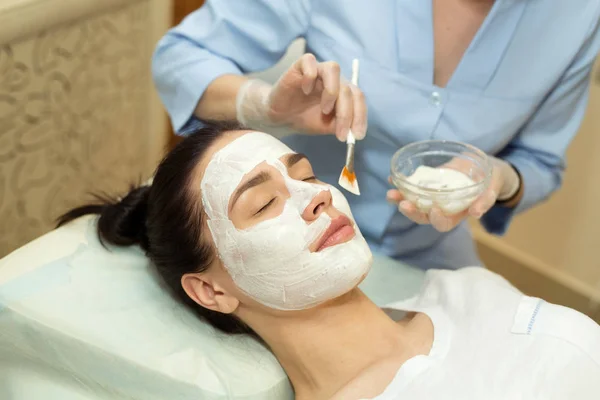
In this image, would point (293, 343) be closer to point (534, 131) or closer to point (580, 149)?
point (534, 131)

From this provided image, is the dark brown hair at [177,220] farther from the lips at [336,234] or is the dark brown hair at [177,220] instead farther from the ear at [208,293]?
the lips at [336,234]

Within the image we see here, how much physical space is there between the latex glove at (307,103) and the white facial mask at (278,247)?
11 cm

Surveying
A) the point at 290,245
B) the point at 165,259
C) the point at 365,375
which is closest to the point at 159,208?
the point at 165,259

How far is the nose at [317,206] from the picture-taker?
0.94 meters

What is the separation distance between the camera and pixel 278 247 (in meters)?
0.93

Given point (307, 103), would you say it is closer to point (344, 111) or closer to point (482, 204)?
point (344, 111)

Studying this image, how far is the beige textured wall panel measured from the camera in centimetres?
146

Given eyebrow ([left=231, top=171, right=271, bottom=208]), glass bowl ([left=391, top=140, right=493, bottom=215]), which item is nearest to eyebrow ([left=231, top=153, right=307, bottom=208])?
eyebrow ([left=231, top=171, right=271, bottom=208])

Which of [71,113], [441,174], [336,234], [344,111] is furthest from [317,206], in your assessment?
[71,113]

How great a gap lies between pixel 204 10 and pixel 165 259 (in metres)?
0.45

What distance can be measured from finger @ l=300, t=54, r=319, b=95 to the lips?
0.20 metres

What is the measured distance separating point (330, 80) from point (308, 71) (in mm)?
35

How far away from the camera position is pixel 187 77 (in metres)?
1.17

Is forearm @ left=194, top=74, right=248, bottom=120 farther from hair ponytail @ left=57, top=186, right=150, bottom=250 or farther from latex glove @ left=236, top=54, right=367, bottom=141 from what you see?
hair ponytail @ left=57, top=186, right=150, bottom=250
